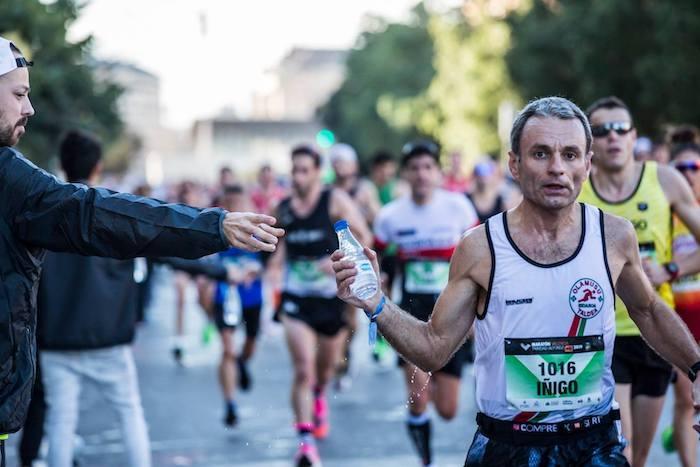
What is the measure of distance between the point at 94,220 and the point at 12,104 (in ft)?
1.71

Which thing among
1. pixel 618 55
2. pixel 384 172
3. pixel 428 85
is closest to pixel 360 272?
pixel 384 172

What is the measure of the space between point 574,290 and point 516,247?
25 cm

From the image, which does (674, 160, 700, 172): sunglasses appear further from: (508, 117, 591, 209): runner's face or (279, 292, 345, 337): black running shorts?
(508, 117, 591, 209): runner's face

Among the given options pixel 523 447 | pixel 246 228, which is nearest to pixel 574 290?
pixel 523 447

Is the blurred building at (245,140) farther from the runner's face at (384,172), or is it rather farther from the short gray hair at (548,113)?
the short gray hair at (548,113)

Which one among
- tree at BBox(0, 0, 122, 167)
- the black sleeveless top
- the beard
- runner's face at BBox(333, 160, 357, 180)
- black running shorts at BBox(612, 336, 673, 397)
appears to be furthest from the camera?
tree at BBox(0, 0, 122, 167)

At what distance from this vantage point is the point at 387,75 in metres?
83.1

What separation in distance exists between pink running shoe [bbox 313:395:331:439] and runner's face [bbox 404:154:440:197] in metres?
1.96

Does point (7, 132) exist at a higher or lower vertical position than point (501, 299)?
higher

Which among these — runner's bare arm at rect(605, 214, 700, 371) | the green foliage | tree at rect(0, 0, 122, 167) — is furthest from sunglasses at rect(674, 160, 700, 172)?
the green foliage

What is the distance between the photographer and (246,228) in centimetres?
375

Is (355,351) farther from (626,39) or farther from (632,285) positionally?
(626,39)

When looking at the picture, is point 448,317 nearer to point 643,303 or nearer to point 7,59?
point 643,303

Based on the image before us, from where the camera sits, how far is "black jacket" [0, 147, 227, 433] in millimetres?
3768
